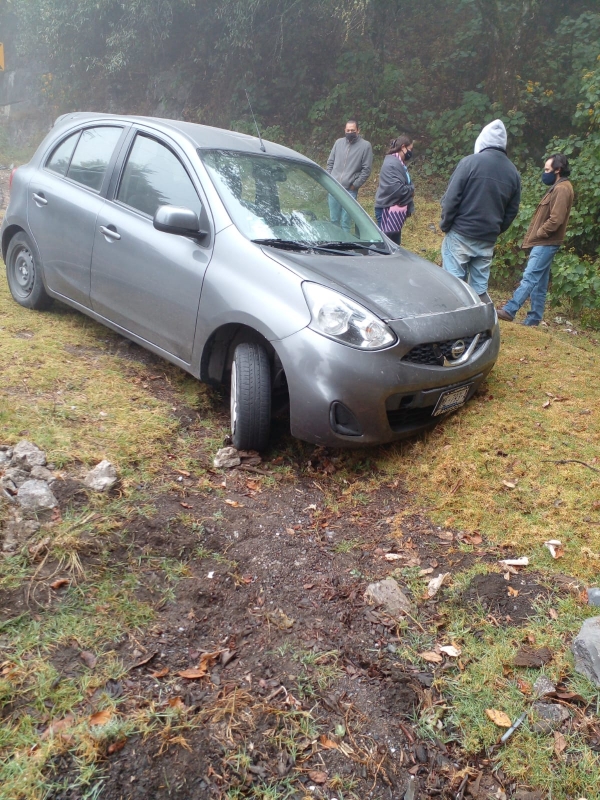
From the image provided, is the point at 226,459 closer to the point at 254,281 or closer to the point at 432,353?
the point at 254,281

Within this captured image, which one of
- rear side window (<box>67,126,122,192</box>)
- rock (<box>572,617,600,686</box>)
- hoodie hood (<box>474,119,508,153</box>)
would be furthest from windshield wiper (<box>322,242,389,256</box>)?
rock (<box>572,617,600,686</box>)

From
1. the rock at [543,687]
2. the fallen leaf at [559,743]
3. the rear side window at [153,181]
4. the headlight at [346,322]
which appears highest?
the rear side window at [153,181]

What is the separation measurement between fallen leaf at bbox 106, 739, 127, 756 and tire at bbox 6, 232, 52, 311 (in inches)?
166

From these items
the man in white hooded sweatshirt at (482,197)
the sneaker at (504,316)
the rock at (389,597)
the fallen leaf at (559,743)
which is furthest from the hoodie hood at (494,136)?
the fallen leaf at (559,743)

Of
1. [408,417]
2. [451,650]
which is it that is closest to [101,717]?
[451,650]

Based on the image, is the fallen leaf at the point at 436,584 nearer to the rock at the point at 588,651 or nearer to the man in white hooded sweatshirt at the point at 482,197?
the rock at the point at 588,651

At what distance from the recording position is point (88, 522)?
292 cm

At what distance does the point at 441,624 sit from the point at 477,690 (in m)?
0.36

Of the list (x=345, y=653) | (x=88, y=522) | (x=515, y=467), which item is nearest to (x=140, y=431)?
(x=88, y=522)

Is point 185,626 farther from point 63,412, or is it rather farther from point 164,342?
point 164,342

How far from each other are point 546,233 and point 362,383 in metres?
4.31

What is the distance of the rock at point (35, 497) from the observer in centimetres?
291

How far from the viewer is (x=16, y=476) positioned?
307cm

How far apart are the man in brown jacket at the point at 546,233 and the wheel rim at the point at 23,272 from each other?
4.68 m
